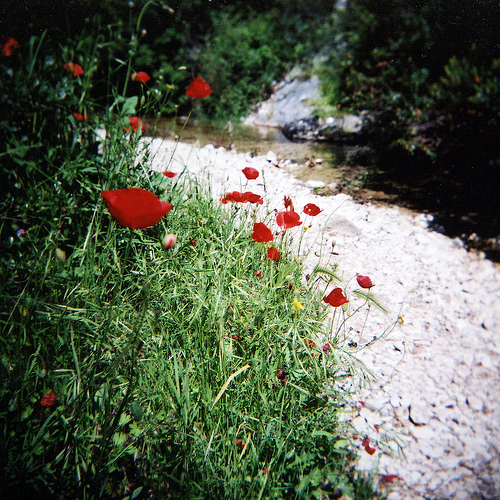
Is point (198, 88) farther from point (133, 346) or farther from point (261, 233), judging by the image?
point (133, 346)

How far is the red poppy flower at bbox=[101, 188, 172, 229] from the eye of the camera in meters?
0.99

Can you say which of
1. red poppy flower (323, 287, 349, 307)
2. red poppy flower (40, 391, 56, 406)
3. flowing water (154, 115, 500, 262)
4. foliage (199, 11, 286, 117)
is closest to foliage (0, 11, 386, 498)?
red poppy flower (40, 391, 56, 406)

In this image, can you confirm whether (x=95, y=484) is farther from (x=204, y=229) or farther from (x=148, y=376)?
(x=204, y=229)

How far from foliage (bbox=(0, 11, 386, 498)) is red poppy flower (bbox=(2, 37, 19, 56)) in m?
0.06

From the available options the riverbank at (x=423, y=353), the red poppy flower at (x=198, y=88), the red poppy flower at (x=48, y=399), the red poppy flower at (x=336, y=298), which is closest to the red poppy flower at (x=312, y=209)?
the riverbank at (x=423, y=353)

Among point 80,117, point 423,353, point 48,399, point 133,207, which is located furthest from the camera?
point 423,353

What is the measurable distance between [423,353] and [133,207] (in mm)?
1587

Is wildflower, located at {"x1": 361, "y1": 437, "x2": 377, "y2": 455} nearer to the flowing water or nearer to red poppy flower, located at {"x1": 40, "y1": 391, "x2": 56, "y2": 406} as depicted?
red poppy flower, located at {"x1": 40, "y1": 391, "x2": 56, "y2": 406}

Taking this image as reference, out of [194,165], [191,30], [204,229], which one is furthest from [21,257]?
[191,30]

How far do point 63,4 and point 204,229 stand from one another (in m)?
1.42

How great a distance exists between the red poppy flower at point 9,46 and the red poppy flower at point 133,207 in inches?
35.9

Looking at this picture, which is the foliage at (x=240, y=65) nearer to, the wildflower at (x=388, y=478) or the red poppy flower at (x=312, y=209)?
the red poppy flower at (x=312, y=209)

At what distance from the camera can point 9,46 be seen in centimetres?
136

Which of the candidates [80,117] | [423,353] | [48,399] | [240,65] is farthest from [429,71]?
[240,65]
